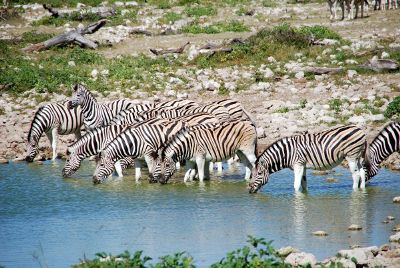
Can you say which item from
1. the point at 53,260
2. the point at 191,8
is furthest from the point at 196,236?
the point at 191,8

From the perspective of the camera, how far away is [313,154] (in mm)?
14562

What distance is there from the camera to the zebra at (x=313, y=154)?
14492 mm

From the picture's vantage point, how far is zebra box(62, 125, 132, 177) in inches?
649

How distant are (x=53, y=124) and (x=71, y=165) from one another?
7.10 feet

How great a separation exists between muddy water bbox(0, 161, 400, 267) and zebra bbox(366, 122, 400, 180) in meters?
0.42

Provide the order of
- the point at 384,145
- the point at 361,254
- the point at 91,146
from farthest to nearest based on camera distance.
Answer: the point at 91,146 < the point at 384,145 < the point at 361,254

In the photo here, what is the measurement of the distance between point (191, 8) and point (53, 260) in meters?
23.1

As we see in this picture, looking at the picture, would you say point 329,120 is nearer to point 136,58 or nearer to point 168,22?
point 136,58

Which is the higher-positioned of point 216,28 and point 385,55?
point 216,28

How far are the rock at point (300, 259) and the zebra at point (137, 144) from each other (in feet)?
20.0

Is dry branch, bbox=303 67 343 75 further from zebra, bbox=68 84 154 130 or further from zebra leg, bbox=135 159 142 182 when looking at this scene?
zebra leg, bbox=135 159 142 182

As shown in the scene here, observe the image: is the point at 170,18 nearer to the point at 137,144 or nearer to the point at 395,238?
the point at 137,144

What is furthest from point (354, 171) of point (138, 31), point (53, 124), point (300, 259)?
point (138, 31)

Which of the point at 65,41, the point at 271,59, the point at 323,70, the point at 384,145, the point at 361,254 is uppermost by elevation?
the point at 65,41
